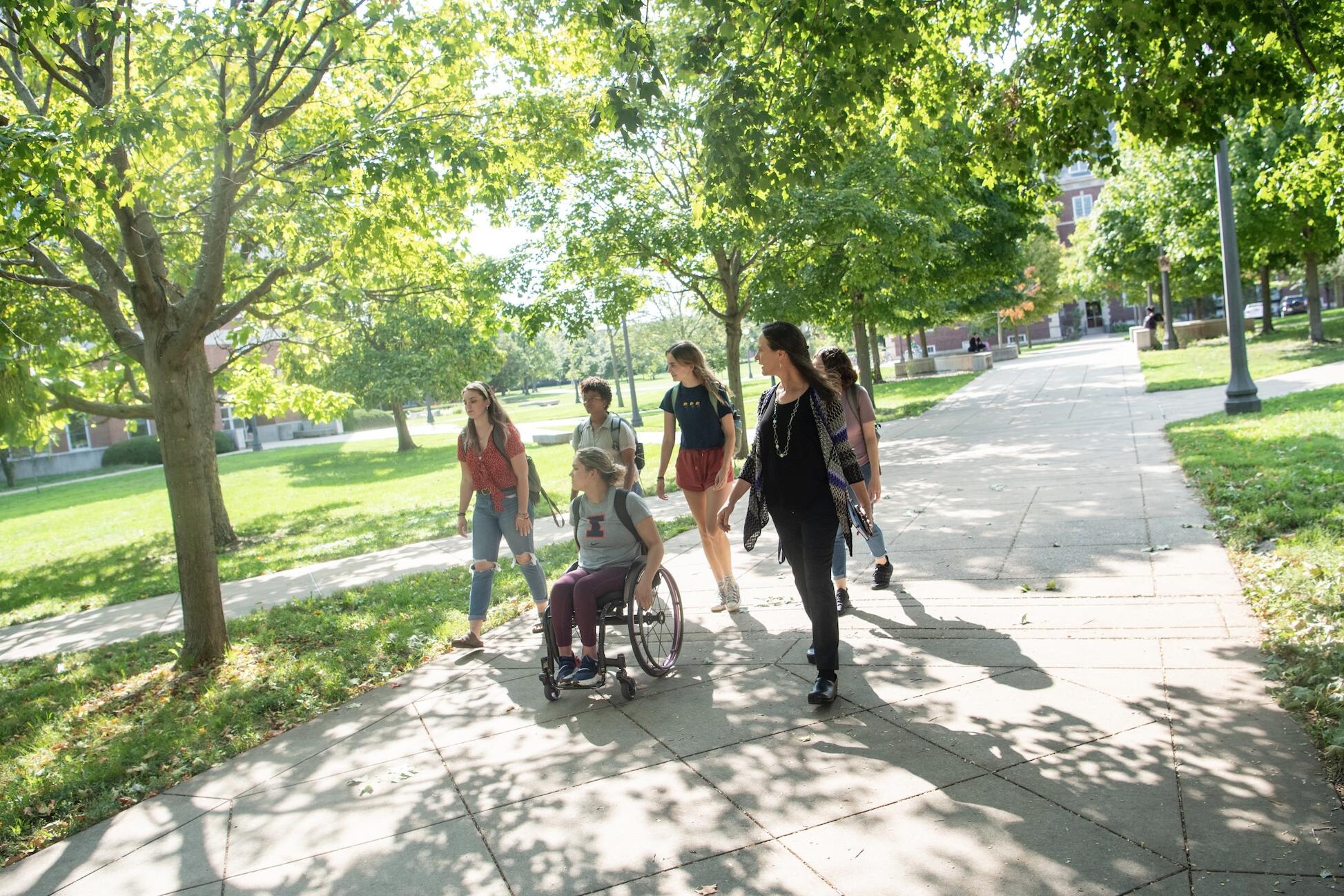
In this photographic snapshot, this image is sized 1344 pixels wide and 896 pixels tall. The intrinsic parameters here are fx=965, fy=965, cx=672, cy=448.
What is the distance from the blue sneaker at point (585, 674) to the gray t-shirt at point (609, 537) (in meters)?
0.50

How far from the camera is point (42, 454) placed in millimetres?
43094

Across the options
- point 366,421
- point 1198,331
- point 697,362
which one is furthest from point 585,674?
point 366,421

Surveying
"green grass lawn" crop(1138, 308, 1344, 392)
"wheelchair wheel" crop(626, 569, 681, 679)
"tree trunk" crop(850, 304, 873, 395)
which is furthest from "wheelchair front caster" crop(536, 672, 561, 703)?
"green grass lawn" crop(1138, 308, 1344, 392)

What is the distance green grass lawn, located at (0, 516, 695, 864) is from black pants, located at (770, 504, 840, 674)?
3.10 m

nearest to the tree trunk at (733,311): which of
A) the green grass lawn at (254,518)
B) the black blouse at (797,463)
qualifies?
the green grass lawn at (254,518)

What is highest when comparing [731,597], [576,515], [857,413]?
[857,413]

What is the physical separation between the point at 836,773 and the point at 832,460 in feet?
4.87

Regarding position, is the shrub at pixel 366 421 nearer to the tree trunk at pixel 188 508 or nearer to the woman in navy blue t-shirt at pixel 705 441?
the tree trunk at pixel 188 508

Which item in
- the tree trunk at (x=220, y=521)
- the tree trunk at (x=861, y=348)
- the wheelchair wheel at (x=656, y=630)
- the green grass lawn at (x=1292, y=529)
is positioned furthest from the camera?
the tree trunk at (x=861, y=348)

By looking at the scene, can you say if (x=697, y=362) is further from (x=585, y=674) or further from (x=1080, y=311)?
(x=1080, y=311)

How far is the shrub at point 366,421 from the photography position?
182 ft

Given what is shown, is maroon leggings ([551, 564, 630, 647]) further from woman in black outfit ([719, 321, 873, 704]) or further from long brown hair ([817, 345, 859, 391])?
long brown hair ([817, 345, 859, 391])

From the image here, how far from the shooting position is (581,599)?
200 inches

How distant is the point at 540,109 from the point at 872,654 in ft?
23.3
